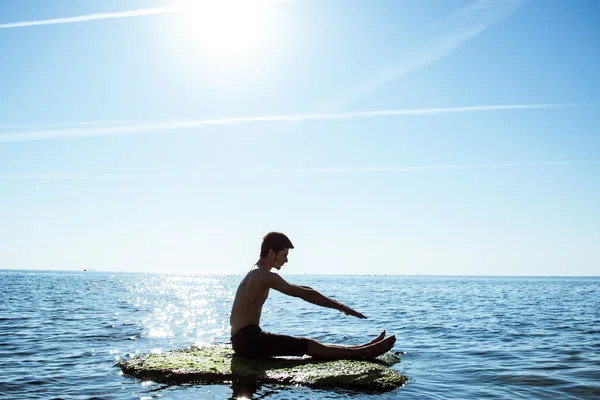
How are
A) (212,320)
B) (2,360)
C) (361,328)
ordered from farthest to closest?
(212,320), (361,328), (2,360)

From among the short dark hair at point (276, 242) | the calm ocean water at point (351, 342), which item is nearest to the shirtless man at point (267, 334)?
the short dark hair at point (276, 242)

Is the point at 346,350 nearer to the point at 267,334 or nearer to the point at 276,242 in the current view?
the point at 267,334

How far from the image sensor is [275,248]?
912cm

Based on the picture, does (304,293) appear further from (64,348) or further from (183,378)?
(64,348)

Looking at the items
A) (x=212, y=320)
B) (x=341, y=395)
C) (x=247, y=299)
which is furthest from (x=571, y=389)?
(x=212, y=320)

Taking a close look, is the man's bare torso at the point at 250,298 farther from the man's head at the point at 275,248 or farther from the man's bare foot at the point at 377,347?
the man's bare foot at the point at 377,347

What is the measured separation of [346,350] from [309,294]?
159cm

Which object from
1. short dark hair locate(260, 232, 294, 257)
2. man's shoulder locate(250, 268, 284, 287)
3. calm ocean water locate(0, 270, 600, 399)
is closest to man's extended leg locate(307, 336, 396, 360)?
calm ocean water locate(0, 270, 600, 399)

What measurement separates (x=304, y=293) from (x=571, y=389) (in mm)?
5033

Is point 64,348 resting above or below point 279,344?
below

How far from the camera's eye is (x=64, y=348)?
12727 mm

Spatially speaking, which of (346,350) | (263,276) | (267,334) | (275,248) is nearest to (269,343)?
(267,334)

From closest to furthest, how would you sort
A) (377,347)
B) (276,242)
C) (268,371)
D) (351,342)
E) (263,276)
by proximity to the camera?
1. (268,371)
2. (263,276)
3. (276,242)
4. (377,347)
5. (351,342)

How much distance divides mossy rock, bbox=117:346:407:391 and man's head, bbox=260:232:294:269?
188 centimetres
